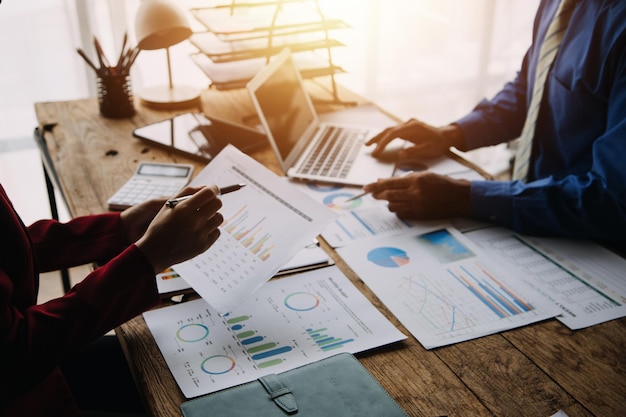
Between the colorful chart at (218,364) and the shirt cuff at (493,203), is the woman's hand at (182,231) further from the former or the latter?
the shirt cuff at (493,203)

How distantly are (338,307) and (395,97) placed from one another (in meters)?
2.41

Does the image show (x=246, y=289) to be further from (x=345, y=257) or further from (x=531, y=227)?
(x=531, y=227)

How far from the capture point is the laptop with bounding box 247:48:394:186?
1457 millimetres

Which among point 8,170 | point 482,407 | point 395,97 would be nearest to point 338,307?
point 482,407

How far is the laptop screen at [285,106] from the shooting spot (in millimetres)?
1493

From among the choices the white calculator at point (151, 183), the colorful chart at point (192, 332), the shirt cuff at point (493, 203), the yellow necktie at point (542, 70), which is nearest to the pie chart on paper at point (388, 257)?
the shirt cuff at point (493, 203)

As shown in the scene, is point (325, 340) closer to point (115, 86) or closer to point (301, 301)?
point (301, 301)

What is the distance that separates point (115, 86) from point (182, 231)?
979mm

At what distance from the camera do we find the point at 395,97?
10.6 feet

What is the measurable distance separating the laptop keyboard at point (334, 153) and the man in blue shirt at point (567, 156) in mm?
72

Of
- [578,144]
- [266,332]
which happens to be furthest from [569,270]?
[266,332]

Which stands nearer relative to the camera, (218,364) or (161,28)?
(218,364)

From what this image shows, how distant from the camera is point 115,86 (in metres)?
1.75

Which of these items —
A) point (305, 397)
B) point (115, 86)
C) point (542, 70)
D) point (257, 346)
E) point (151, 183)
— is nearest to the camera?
point (305, 397)
